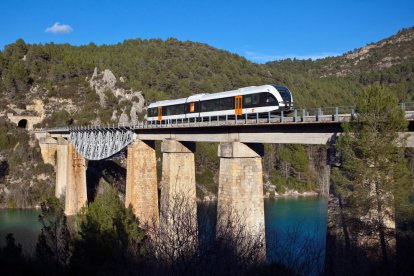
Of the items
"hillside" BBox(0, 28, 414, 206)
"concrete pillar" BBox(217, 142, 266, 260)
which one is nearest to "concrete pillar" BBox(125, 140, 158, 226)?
"concrete pillar" BBox(217, 142, 266, 260)

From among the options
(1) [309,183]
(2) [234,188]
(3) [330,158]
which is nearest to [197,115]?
(2) [234,188]

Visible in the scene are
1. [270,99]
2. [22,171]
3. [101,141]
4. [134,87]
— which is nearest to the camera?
[270,99]

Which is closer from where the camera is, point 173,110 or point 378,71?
point 173,110

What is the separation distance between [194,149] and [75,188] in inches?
878

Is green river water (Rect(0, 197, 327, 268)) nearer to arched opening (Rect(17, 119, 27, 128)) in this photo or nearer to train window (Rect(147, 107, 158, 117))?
train window (Rect(147, 107, 158, 117))

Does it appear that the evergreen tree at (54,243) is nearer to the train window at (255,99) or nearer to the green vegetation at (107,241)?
the green vegetation at (107,241)

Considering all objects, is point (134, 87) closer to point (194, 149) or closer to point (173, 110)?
point (173, 110)

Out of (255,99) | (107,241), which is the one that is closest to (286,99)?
(255,99)

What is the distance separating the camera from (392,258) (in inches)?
609

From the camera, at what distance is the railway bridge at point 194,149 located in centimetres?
1958

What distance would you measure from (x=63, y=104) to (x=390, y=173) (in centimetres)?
7004

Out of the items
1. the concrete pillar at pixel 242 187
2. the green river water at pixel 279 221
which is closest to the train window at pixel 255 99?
the concrete pillar at pixel 242 187

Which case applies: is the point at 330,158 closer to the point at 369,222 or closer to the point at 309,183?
the point at 369,222

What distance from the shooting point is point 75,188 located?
47.3 meters
